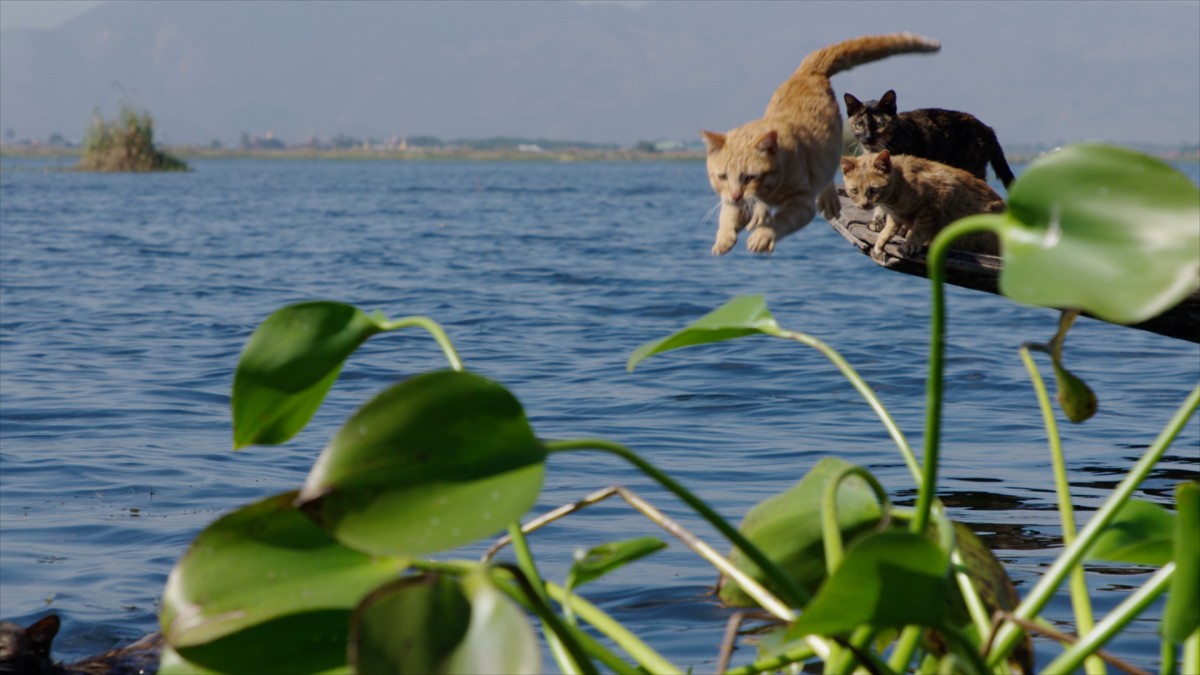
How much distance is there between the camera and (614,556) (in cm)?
178

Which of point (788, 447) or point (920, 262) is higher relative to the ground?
point (920, 262)

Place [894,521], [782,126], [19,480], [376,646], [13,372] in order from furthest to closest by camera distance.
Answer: [13,372] < [19,480] < [782,126] < [894,521] < [376,646]

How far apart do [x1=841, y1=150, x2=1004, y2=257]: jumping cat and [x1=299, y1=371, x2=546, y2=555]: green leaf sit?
2.10 metres

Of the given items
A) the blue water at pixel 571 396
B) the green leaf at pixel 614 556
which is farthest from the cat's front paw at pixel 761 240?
the green leaf at pixel 614 556

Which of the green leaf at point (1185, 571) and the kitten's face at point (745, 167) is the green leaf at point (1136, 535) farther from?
the kitten's face at point (745, 167)

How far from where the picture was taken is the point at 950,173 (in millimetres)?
3719

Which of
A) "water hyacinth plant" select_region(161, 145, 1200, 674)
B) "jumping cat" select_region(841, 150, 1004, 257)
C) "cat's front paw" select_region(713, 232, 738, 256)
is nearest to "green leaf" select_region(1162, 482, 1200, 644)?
"water hyacinth plant" select_region(161, 145, 1200, 674)

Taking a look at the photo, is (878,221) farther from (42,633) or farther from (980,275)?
(42,633)

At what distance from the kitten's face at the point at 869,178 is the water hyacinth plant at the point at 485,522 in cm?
172

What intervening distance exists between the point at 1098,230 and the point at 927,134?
330 centimetres

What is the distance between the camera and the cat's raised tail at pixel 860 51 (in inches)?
110

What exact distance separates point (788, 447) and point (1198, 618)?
20.4 feet

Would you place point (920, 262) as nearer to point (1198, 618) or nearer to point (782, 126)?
point (782, 126)

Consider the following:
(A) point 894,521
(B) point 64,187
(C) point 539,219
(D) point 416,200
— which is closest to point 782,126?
(A) point 894,521
